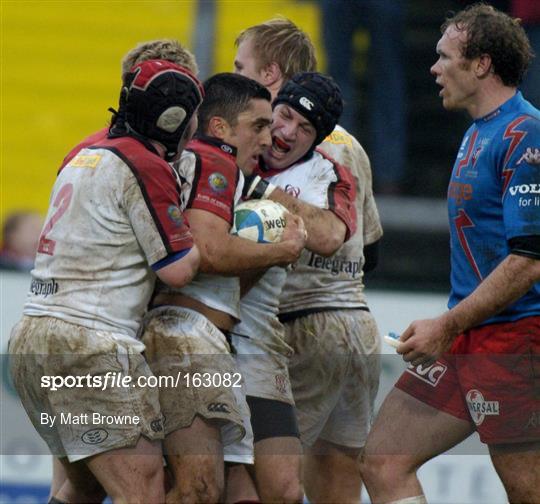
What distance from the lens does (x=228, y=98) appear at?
16.7ft

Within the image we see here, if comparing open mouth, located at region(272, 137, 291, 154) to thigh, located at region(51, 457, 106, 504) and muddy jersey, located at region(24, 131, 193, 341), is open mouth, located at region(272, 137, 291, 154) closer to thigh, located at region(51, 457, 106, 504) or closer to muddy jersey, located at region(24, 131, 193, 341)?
muddy jersey, located at region(24, 131, 193, 341)

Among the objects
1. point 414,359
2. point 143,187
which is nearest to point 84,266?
point 143,187

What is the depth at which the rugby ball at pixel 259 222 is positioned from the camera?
193 inches

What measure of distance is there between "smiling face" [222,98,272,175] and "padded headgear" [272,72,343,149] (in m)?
0.23

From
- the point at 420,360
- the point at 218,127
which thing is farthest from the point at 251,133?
the point at 420,360

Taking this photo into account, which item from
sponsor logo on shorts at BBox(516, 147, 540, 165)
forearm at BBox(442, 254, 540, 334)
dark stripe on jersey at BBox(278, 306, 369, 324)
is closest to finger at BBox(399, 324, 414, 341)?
forearm at BBox(442, 254, 540, 334)

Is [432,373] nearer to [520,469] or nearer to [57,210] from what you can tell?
[520,469]

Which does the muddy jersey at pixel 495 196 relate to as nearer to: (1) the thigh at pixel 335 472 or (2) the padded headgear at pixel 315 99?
(2) the padded headgear at pixel 315 99

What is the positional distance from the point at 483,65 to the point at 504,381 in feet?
3.94

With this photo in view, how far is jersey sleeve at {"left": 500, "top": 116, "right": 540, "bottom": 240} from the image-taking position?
4.64 metres

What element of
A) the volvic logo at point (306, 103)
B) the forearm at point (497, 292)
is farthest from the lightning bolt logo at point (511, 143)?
the volvic logo at point (306, 103)

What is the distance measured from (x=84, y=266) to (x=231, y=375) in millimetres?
728

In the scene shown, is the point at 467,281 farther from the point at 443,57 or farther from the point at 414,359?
the point at 443,57

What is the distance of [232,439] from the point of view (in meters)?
5.00
